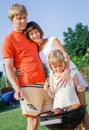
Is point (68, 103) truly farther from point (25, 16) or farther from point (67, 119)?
point (25, 16)

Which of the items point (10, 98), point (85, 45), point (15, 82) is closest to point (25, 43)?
point (15, 82)

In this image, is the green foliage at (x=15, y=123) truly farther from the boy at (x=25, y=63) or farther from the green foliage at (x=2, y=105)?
the green foliage at (x=2, y=105)

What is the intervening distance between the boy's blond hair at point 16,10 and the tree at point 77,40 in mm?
48606

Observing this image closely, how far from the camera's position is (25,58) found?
13.4ft

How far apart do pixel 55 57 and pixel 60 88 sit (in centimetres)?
35

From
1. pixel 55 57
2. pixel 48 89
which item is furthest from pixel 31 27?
pixel 48 89

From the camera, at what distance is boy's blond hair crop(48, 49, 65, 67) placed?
386 centimetres

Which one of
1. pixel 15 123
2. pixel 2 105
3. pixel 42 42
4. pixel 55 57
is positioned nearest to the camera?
pixel 55 57

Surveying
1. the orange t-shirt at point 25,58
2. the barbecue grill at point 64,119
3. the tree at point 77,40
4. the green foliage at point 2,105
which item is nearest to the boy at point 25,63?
the orange t-shirt at point 25,58

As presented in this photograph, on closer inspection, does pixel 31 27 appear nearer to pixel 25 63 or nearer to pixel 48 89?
pixel 25 63

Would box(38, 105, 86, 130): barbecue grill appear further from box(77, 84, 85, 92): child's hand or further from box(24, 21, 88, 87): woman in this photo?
box(24, 21, 88, 87): woman

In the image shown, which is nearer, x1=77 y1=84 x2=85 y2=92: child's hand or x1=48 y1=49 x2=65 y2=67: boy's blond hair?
x1=48 y1=49 x2=65 y2=67: boy's blond hair

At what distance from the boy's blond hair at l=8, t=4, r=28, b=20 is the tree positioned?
159 ft

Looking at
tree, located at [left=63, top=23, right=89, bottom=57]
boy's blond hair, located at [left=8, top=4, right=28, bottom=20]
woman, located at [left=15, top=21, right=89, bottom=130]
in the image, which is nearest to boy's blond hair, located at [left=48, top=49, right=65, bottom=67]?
woman, located at [left=15, top=21, right=89, bottom=130]
